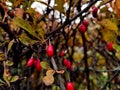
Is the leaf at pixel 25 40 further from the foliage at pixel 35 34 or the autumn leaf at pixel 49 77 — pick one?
the autumn leaf at pixel 49 77

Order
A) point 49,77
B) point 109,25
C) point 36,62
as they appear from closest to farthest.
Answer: point 49,77, point 36,62, point 109,25

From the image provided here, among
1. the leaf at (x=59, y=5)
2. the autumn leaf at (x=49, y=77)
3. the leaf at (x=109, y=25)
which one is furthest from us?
the leaf at (x=109, y=25)

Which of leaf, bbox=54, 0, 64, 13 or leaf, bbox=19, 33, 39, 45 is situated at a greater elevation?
leaf, bbox=54, 0, 64, 13

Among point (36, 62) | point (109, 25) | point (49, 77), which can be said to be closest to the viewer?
point (49, 77)

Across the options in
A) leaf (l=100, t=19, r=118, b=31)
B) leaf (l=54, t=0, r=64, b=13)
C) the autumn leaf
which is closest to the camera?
the autumn leaf

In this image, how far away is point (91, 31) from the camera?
8.93ft

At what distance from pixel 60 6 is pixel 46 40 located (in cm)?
18

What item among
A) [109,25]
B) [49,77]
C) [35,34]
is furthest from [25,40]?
[109,25]

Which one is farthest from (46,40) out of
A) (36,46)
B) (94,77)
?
(94,77)

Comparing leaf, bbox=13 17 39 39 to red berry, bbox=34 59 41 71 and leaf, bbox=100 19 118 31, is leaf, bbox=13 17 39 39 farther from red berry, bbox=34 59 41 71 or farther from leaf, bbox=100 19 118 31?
leaf, bbox=100 19 118 31

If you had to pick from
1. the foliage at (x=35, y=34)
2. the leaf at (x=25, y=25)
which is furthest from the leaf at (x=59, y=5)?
the leaf at (x=25, y=25)

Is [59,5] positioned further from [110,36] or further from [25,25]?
[110,36]

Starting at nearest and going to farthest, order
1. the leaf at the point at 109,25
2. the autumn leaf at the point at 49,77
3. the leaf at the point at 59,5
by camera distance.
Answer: the autumn leaf at the point at 49,77, the leaf at the point at 59,5, the leaf at the point at 109,25

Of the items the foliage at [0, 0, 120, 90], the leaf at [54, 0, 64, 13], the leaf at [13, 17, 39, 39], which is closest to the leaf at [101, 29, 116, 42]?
the foliage at [0, 0, 120, 90]
